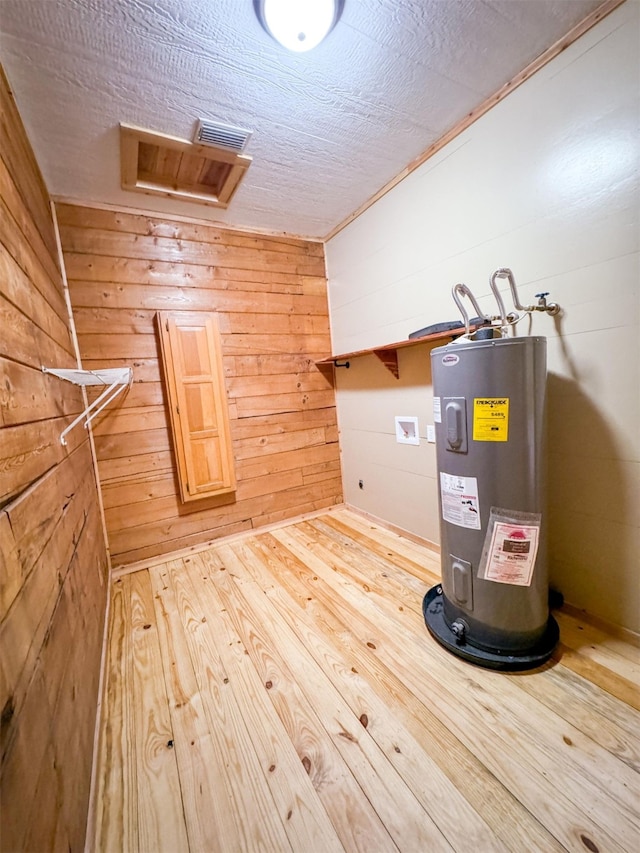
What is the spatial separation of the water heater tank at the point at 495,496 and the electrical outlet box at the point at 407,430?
0.87m

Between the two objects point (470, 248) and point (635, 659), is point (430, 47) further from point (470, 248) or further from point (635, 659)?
point (635, 659)

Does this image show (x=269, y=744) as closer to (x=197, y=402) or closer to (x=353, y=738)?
(x=353, y=738)

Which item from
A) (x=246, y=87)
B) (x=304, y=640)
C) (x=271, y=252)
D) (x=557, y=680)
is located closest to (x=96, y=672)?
(x=304, y=640)

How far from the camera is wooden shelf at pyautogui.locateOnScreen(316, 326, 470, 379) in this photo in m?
1.80

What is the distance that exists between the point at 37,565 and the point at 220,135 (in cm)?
207

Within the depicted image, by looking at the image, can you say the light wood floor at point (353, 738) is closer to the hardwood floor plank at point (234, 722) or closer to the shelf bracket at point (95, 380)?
the hardwood floor plank at point (234, 722)

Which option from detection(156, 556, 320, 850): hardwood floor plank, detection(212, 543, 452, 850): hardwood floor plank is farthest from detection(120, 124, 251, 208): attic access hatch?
detection(212, 543, 452, 850): hardwood floor plank

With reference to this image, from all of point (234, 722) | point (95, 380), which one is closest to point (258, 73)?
point (95, 380)

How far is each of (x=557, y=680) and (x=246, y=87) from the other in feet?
9.04

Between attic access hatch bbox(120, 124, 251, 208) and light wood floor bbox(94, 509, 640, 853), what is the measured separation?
2.52m

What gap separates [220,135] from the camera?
1739 millimetres

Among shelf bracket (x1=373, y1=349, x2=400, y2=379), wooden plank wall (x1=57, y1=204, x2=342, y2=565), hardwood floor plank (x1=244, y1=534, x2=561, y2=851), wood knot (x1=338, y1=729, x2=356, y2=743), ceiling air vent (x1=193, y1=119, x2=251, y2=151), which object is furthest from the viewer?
shelf bracket (x1=373, y1=349, x2=400, y2=379)

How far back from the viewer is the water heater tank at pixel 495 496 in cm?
125

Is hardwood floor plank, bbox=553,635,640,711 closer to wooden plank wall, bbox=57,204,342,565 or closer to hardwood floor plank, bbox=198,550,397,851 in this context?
hardwood floor plank, bbox=198,550,397,851
